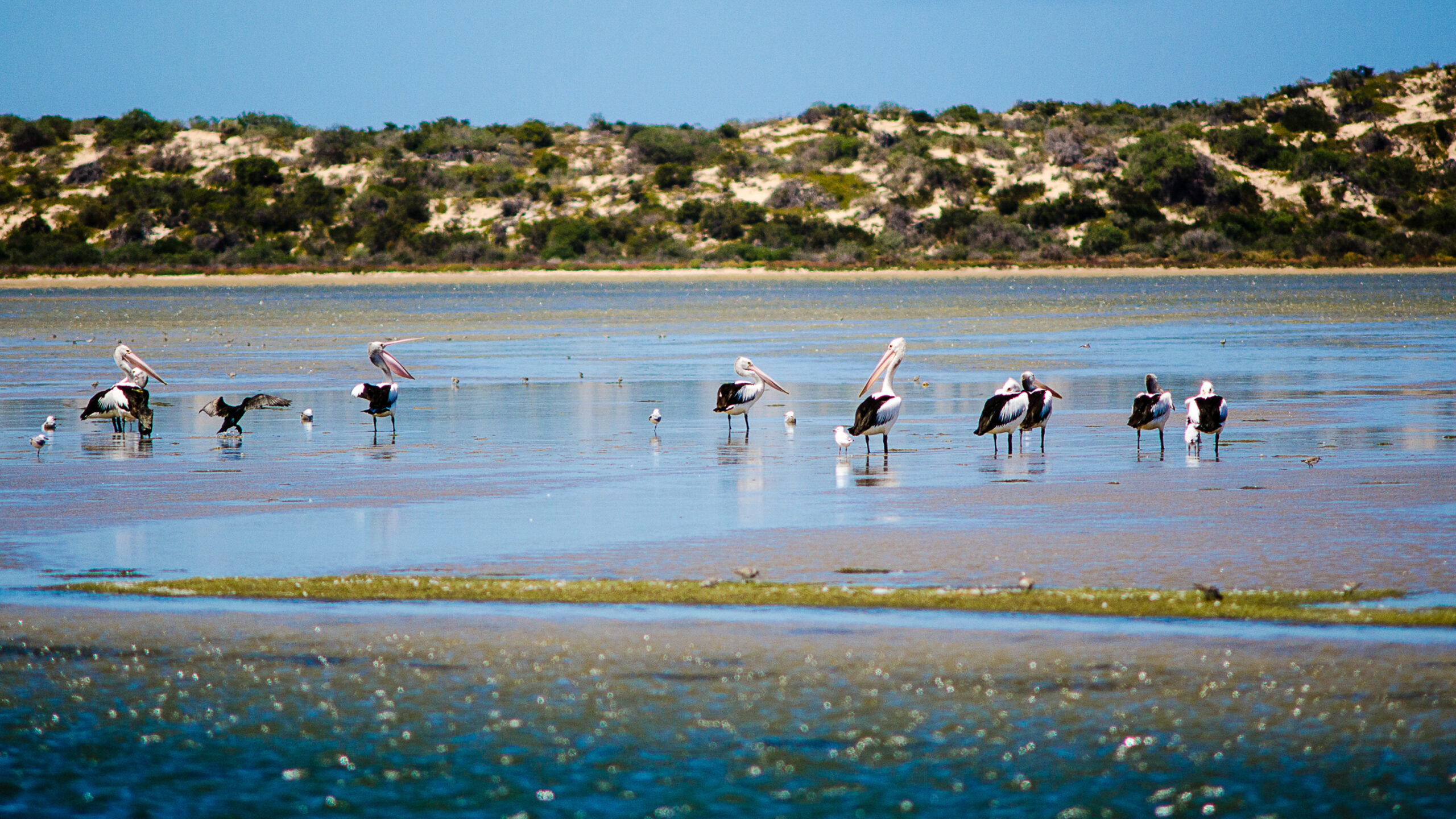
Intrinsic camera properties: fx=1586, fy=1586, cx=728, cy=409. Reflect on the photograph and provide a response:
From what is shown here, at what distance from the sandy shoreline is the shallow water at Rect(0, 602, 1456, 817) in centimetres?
7254

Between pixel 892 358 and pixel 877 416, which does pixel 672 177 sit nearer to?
pixel 892 358

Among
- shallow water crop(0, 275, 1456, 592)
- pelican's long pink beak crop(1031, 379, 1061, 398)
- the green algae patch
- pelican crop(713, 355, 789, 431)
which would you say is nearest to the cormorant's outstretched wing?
shallow water crop(0, 275, 1456, 592)

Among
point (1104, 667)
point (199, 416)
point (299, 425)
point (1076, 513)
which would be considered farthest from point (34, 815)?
point (199, 416)

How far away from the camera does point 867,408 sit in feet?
51.1

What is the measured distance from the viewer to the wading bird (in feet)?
60.2

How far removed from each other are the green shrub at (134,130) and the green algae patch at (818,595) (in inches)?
4835

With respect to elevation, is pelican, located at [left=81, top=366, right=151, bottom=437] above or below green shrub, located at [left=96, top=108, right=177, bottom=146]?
below

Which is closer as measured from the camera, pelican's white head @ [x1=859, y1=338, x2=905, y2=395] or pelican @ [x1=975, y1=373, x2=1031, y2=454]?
pelican @ [x1=975, y1=373, x2=1031, y2=454]

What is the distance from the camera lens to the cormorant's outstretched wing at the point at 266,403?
20.4 meters

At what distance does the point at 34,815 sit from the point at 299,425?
13886mm

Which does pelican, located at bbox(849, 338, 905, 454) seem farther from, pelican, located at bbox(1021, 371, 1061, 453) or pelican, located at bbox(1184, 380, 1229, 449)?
pelican, located at bbox(1184, 380, 1229, 449)

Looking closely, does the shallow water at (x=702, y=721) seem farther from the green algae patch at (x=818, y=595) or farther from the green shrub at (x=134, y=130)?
the green shrub at (x=134, y=130)

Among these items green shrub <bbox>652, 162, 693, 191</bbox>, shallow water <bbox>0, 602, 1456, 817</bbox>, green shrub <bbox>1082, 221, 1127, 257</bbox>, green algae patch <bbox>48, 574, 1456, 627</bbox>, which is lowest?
shallow water <bbox>0, 602, 1456, 817</bbox>

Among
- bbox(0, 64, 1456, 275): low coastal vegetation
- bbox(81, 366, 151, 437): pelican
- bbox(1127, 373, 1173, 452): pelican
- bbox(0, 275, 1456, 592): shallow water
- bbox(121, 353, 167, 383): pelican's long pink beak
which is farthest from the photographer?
bbox(0, 64, 1456, 275): low coastal vegetation
